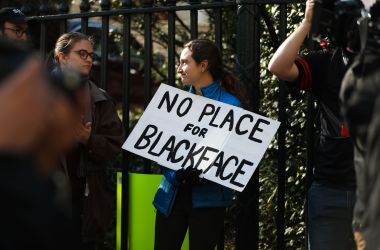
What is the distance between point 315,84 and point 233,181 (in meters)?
0.74

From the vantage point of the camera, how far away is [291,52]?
439cm

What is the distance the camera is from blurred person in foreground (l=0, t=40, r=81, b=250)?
191cm

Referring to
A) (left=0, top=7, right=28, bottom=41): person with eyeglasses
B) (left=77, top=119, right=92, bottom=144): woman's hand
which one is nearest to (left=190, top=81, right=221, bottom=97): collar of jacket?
(left=77, top=119, right=92, bottom=144): woman's hand

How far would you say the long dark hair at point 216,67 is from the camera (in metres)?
4.96

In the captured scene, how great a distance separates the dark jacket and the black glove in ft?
1.71

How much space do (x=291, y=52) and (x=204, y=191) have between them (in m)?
0.97

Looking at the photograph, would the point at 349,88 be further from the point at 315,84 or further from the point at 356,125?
the point at 315,84

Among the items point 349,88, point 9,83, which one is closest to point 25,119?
point 9,83

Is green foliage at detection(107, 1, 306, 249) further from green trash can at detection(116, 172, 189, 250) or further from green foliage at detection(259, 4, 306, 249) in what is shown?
green trash can at detection(116, 172, 189, 250)

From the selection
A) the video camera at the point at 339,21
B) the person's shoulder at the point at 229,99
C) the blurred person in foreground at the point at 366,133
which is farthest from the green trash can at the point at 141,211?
the blurred person in foreground at the point at 366,133

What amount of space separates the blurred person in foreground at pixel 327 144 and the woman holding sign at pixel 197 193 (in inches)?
23.4

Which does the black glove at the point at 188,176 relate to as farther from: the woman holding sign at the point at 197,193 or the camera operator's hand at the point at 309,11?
the camera operator's hand at the point at 309,11

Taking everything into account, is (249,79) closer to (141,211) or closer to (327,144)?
(327,144)

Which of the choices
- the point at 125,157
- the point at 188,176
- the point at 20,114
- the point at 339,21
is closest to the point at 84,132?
the point at 125,157
